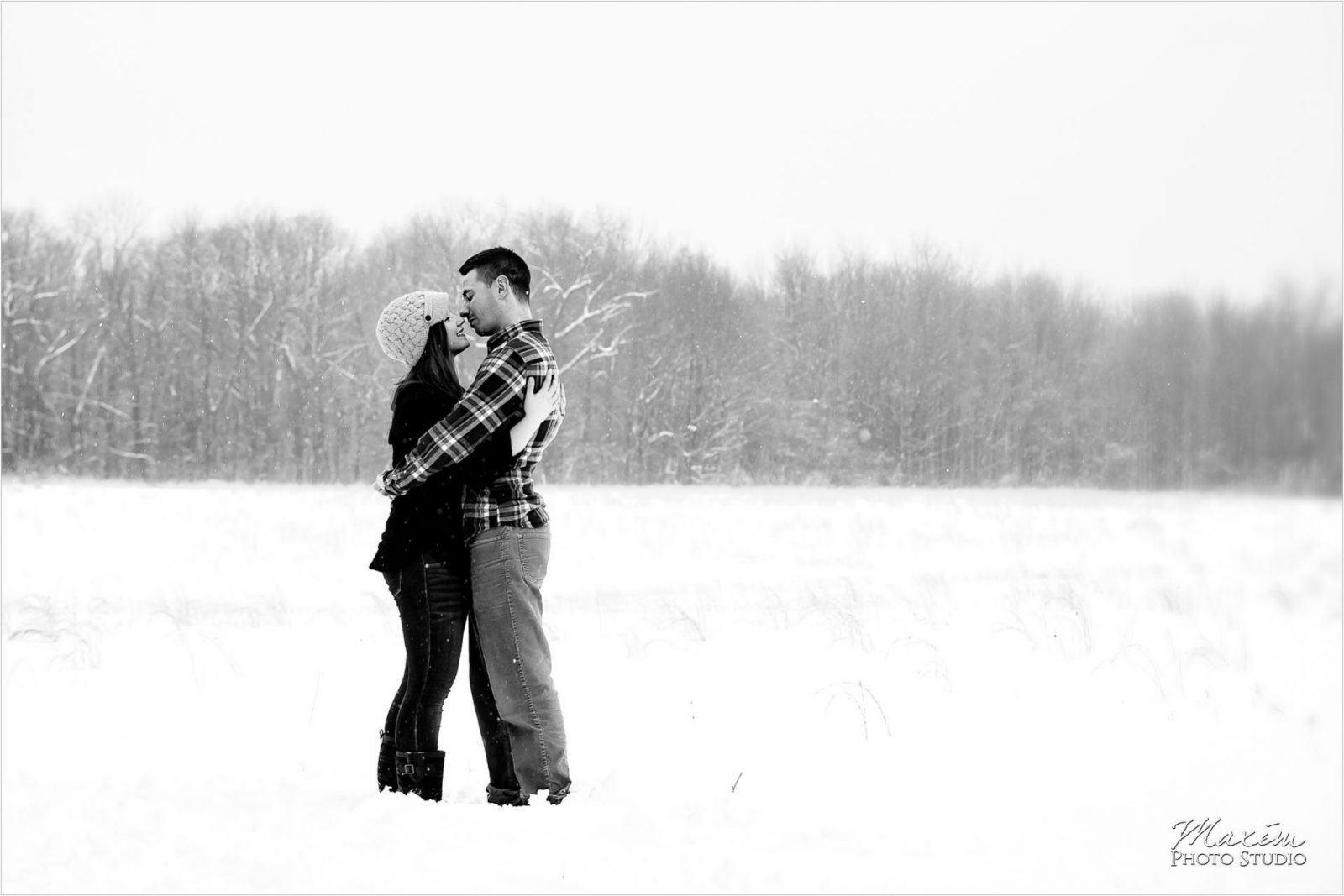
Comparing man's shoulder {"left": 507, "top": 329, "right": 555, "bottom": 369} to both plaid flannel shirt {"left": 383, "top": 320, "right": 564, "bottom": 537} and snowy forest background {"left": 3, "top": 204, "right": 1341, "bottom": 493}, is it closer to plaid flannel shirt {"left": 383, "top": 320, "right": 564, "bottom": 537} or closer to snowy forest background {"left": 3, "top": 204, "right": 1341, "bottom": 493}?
plaid flannel shirt {"left": 383, "top": 320, "right": 564, "bottom": 537}

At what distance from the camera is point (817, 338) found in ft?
131

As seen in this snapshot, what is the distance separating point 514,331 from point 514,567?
798mm

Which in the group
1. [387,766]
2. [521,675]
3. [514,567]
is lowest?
[387,766]

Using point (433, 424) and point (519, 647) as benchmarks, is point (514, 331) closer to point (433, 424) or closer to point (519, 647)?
point (433, 424)

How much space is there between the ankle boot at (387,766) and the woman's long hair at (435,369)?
115cm

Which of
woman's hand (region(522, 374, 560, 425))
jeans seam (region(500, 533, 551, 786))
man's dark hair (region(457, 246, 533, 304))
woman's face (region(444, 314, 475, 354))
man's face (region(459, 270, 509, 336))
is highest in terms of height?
man's dark hair (region(457, 246, 533, 304))

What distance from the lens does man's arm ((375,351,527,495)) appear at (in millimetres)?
3492

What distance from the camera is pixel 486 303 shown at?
3.76m

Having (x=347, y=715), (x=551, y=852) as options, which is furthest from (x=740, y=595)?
(x=551, y=852)

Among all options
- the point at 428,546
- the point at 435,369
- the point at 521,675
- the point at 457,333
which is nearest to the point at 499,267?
the point at 457,333

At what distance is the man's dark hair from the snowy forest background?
29.1 m

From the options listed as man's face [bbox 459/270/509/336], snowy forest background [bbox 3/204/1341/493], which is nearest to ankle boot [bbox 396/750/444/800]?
man's face [bbox 459/270/509/336]

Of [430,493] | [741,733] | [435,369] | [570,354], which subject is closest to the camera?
[430,493]

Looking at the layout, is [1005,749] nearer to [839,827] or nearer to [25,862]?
[839,827]
